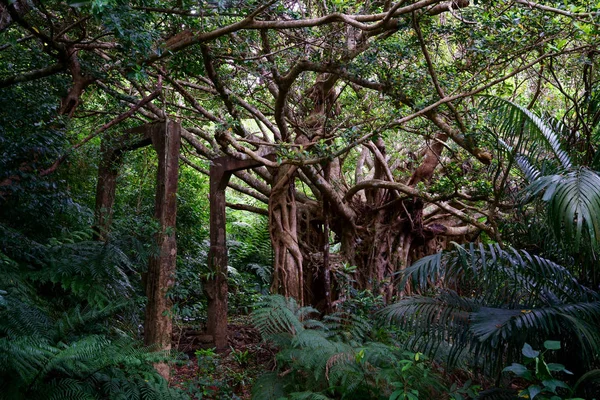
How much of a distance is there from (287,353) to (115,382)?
5.05ft

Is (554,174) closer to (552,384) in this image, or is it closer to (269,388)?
(552,384)

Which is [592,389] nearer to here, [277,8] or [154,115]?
[277,8]

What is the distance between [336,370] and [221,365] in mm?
2549

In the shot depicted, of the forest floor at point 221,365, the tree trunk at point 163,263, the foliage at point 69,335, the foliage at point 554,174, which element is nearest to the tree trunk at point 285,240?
the forest floor at point 221,365

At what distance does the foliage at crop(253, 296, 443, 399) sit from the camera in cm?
388

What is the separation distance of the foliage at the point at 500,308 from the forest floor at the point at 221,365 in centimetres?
210

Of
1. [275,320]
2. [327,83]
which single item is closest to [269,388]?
[275,320]

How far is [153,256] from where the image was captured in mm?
4910

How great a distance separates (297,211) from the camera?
26.8 ft

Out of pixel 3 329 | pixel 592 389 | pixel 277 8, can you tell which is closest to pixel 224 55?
pixel 277 8

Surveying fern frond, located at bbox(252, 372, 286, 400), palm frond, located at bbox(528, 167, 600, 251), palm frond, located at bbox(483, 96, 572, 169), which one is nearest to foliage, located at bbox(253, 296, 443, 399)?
fern frond, located at bbox(252, 372, 286, 400)

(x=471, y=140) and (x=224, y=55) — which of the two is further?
(x=471, y=140)

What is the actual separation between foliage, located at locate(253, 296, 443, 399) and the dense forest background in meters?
0.02

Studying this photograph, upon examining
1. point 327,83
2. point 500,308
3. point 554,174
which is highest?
point 327,83
